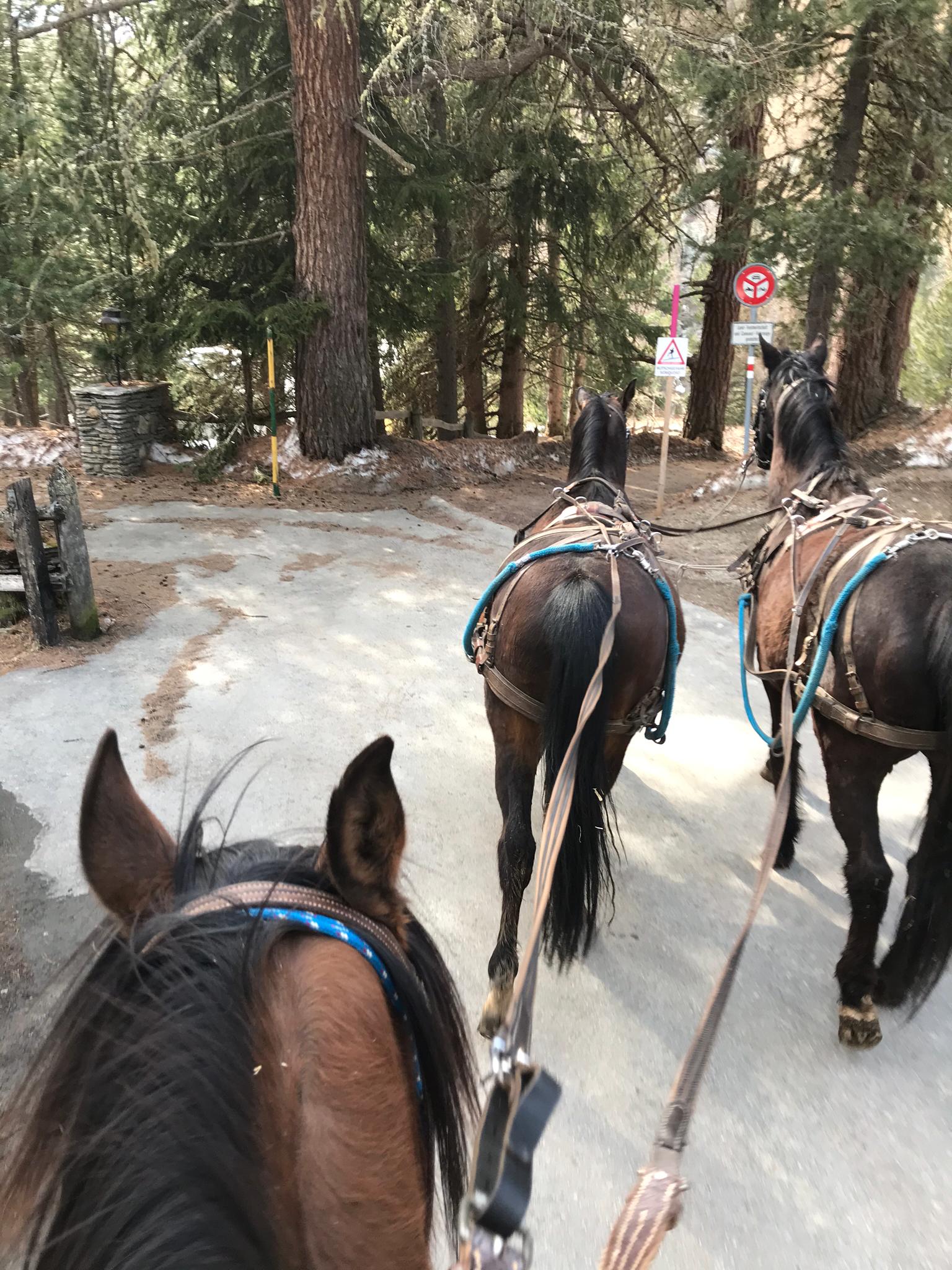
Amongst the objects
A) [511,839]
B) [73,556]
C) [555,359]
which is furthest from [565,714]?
[555,359]

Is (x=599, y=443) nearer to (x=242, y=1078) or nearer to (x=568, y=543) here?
(x=568, y=543)

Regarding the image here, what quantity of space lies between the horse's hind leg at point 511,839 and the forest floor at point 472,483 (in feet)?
16.7

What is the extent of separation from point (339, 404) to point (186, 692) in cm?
695

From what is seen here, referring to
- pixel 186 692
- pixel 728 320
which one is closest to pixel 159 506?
pixel 186 692

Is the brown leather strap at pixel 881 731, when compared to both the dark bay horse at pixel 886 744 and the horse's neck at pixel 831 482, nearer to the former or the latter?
the dark bay horse at pixel 886 744

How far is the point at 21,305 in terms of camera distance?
998cm

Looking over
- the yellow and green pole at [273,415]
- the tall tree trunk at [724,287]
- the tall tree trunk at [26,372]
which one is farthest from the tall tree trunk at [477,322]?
the tall tree trunk at [26,372]

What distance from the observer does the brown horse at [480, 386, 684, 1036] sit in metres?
2.57

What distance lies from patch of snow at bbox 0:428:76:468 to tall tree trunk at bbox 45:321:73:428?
74.4 inches

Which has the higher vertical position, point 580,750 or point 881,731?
point 881,731

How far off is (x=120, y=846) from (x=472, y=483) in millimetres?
11069

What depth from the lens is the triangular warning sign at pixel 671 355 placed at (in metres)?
9.21

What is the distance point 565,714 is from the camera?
2.56 m

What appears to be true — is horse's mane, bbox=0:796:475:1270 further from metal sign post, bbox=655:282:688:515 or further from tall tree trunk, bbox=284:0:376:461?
tall tree trunk, bbox=284:0:376:461
